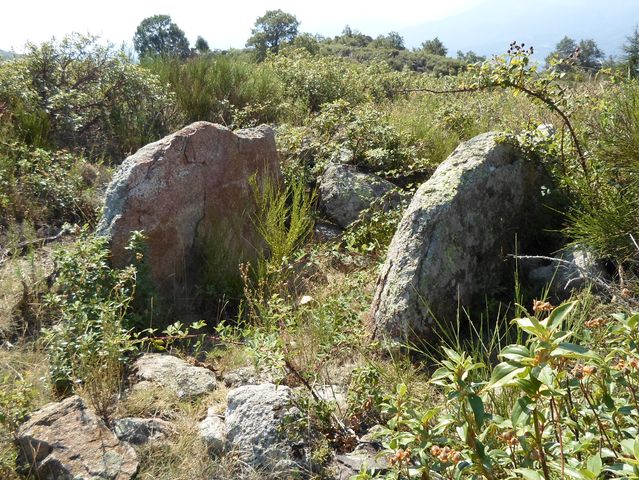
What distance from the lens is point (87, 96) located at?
23.4ft

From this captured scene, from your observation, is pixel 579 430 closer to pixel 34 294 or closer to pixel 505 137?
pixel 505 137

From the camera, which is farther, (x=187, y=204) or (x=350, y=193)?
(x=350, y=193)

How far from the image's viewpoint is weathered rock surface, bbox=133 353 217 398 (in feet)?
11.3

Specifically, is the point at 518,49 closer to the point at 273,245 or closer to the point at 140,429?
the point at 273,245

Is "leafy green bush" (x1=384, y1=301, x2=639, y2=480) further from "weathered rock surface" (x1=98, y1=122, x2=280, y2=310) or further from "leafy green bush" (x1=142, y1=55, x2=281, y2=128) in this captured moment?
"leafy green bush" (x1=142, y1=55, x2=281, y2=128)

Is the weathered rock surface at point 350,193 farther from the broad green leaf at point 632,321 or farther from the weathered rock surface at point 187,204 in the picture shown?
the broad green leaf at point 632,321

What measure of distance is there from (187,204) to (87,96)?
10.3 feet

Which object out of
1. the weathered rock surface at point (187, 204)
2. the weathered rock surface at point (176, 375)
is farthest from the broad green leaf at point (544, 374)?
the weathered rock surface at point (187, 204)

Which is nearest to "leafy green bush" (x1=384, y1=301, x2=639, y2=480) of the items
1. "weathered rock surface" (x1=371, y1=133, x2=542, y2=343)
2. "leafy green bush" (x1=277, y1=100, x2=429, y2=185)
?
"weathered rock surface" (x1=371, y1=133, x2=542, y2=343)

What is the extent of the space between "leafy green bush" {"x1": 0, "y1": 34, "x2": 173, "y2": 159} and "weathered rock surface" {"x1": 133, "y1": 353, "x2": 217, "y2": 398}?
375 cm

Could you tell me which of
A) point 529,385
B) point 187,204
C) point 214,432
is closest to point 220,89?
point 187,204

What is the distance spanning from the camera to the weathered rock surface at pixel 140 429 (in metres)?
3.05

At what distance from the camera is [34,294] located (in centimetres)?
436

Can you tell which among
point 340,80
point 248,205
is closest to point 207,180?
point 248,205
